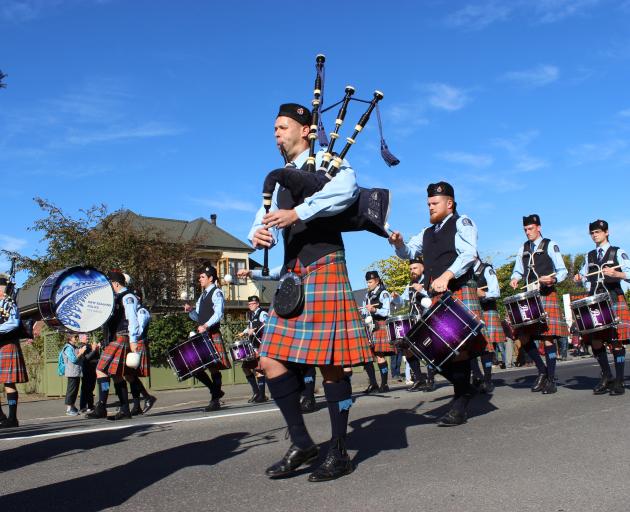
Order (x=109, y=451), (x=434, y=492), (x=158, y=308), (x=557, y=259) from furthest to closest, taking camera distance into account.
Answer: (x=158, y=308), (x=557, y=259), (x=109, y=451), (x=434, y=492)

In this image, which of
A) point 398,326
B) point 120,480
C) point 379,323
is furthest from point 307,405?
point 120,480

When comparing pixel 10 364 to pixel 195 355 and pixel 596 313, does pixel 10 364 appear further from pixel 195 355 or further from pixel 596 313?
pixel 596 313

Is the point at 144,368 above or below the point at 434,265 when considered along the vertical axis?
below

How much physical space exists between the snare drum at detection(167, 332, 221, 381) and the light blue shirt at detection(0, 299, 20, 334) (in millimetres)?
1969

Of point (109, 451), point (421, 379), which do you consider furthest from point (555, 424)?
point (421, 379)

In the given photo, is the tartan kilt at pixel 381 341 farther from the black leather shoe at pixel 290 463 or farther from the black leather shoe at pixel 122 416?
the black leather shoe at pixel 290 463

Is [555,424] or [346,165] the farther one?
[555,424]

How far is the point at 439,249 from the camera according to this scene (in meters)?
5.88

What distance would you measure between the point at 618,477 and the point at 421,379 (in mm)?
6350

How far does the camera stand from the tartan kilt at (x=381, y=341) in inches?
401

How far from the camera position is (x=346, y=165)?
414 cm

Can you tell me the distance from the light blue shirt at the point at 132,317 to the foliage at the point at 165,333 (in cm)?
803

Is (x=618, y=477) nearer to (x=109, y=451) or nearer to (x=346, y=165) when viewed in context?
(x=346, y=165)

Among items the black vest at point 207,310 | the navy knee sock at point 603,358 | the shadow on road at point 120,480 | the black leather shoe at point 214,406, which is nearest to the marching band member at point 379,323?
the black leather shoe at point 214,406
